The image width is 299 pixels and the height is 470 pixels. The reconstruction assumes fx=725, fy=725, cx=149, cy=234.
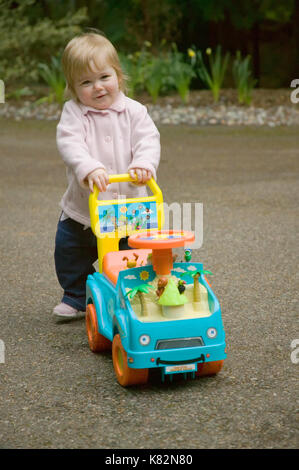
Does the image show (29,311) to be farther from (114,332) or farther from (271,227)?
(271,227)

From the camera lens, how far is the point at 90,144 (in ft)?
9.95

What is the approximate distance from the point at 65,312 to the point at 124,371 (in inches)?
32.1

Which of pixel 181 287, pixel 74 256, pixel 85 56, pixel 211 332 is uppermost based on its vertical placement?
pixel 85 56

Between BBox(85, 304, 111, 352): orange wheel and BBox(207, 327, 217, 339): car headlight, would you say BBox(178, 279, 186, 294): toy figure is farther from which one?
BBox(85, 304, 111, 352): orange wheel

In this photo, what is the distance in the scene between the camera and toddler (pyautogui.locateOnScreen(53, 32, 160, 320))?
2906 millimetres

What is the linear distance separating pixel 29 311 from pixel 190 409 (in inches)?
49.3

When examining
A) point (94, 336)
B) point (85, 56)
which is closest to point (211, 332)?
point (94, 336)

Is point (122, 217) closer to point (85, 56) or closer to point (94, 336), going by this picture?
point (94, 336)

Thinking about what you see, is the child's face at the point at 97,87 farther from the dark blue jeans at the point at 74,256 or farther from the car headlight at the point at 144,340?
the car headlight at the point at 144,340

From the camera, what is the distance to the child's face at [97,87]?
116 inches

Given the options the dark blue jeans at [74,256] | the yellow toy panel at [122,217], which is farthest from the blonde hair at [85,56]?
the dark blue jeans at [74,256]

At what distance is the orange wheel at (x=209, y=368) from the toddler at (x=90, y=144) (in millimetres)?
775

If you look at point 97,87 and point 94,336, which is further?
point 97,87

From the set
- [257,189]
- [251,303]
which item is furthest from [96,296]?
[257,189]
